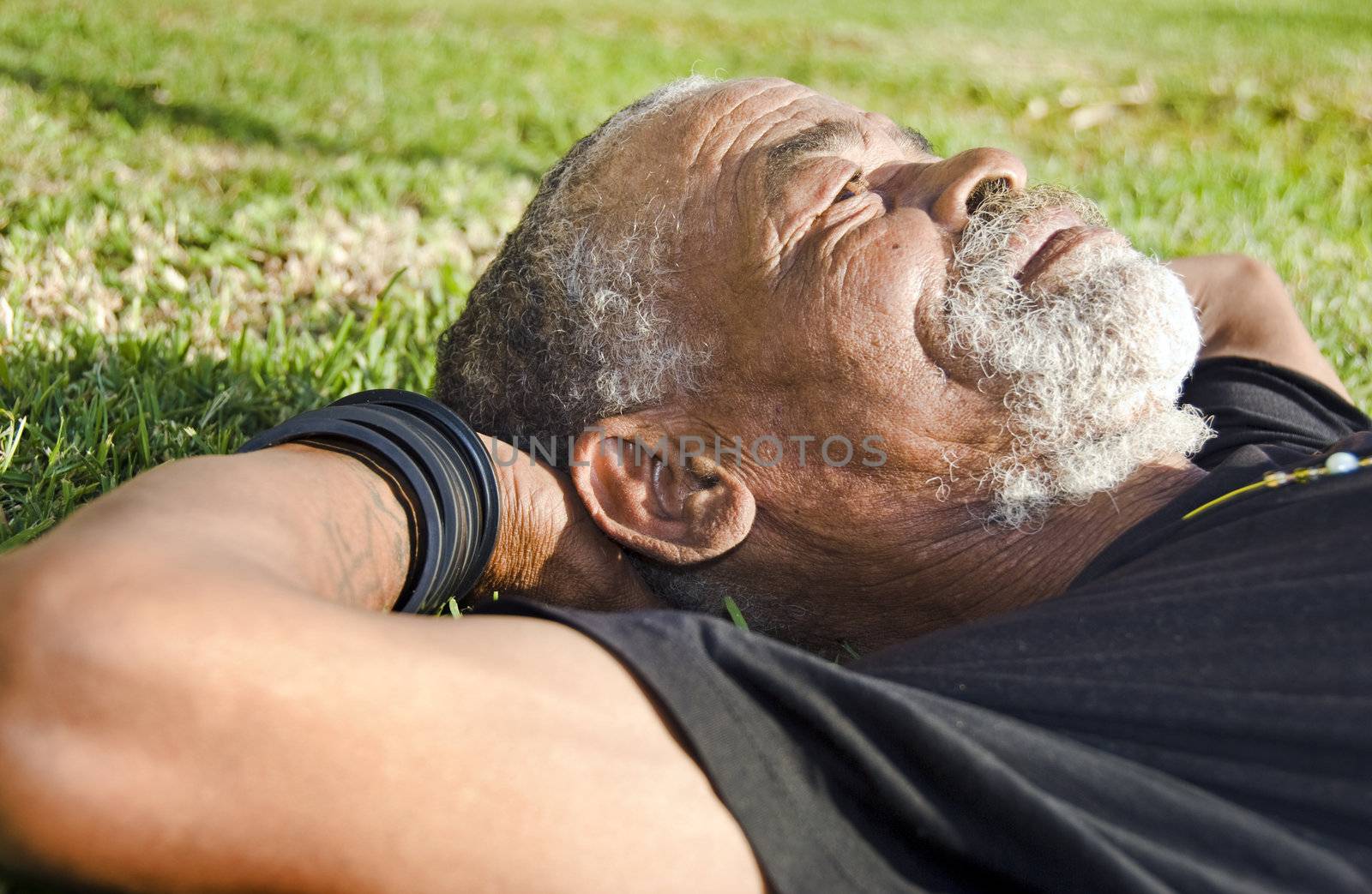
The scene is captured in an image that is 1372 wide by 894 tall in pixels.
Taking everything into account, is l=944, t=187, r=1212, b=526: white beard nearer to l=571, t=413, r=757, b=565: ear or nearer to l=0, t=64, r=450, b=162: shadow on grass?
l=571, t=413, r=757, b=565: ear

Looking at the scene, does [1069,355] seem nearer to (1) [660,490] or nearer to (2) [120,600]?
(1) [660,490]

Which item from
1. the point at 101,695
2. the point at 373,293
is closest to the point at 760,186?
the point at 101,695

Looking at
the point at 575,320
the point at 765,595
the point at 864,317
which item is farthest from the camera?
the point at 575,320

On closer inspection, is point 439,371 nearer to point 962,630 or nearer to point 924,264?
point 924,264

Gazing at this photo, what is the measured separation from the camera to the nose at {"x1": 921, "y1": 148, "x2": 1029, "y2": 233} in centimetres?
242

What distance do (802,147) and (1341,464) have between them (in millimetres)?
1236

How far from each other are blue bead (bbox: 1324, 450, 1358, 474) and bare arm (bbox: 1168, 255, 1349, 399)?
4.06 ft

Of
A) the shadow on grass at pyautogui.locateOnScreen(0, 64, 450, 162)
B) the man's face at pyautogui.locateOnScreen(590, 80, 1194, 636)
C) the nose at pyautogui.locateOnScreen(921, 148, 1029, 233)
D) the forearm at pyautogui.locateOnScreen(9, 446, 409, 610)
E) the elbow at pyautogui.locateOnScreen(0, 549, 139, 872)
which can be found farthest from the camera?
the shadow on grass at pyautogui.locateOnScreen(0, 64, 450, 162)

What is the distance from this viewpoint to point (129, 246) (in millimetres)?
3939

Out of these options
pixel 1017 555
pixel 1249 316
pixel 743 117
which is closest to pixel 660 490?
pixel 1017 555

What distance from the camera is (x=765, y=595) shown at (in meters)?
2.51

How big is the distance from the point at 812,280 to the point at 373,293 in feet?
7.17

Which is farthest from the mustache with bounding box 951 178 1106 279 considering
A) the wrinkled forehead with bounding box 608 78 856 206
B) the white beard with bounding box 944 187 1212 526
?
the wrinkled forehead with bounding box 608 78 856 206

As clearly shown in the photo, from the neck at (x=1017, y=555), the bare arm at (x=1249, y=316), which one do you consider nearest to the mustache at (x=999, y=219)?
the neck at (x=1017, y=555)
